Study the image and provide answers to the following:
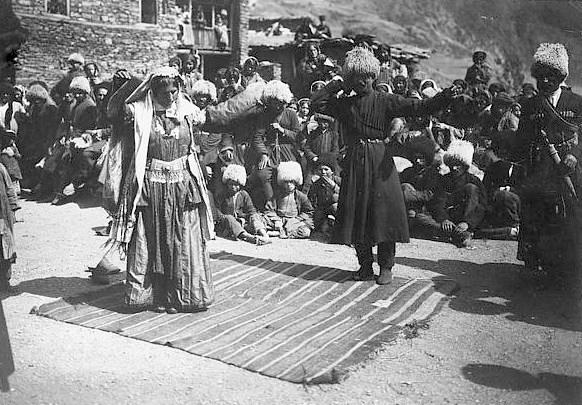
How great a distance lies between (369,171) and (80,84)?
6.38 meters

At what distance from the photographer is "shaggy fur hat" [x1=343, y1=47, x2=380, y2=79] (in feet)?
19.5

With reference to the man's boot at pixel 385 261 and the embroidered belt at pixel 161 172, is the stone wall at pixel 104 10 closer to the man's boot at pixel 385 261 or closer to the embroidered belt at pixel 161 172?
the embroidered belt at pixel 161 172

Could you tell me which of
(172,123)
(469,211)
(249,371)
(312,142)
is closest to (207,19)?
(312,142)

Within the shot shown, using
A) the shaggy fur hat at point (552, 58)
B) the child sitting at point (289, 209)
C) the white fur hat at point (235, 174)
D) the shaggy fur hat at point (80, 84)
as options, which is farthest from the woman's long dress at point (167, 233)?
the shaggy fur hat at point (80, 84)

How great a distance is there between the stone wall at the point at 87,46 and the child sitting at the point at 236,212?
1101 cm

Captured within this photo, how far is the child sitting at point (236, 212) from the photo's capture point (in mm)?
8047

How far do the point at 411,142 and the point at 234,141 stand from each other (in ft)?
8.16

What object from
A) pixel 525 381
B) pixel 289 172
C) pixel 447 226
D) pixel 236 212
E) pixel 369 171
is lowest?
pixel 525 381

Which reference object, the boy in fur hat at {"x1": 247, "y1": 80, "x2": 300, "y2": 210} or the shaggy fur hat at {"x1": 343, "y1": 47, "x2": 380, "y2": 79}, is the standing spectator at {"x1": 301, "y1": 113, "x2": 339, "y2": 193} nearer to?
the boy in fur hat at {"x1": 247, "y1": 80, "x2": 300, "y2": 210}

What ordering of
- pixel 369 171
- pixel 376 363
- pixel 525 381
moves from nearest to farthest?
1. pixel 525 381
2. pixel 376 363
3. pixel 369 171

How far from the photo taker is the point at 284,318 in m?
5.12

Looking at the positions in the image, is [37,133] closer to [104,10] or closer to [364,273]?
[364,273]

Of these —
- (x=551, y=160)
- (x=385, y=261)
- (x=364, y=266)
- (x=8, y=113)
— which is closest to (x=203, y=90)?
(x=8, y=113)

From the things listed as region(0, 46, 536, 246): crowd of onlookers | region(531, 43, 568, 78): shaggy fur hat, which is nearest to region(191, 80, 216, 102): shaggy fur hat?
region(0, 46, 536, 246): crowd of onlookers
